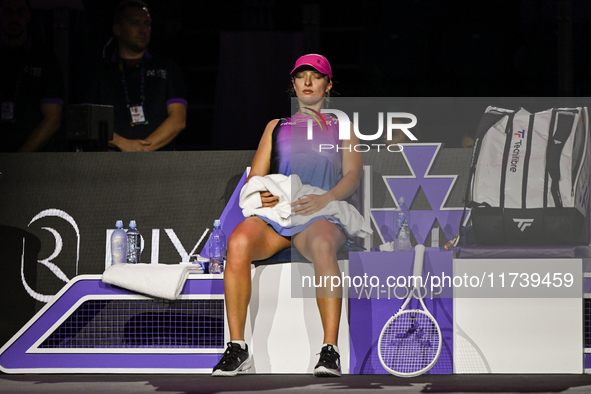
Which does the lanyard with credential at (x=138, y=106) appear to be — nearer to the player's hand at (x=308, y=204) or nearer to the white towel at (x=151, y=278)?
the white towel at (x=151, y=278)

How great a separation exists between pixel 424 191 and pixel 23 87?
94.4 inches

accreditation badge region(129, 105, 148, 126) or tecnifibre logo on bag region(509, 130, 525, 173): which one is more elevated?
accreditation badge region(129, 105, 148, 126)

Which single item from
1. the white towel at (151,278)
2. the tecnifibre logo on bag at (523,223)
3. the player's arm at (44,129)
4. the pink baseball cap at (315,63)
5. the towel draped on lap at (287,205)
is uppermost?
the pink baseball cap at (315,63)

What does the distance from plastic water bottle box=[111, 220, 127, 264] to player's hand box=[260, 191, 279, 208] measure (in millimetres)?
805

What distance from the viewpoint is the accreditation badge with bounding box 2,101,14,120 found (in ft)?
12.7

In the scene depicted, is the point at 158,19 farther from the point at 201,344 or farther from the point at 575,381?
the point at 575,381

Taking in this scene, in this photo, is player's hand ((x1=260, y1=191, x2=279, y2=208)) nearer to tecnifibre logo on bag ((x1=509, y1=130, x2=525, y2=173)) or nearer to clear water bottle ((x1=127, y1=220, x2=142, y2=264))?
clear water bottle ((x1=127, y1=220, x2=142, y2=264))

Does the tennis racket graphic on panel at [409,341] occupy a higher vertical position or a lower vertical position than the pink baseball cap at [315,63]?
lower

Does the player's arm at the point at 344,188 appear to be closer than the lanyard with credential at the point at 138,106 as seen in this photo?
Yes

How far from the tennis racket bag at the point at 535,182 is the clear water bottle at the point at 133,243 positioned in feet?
5.23

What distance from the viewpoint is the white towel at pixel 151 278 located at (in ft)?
8.98

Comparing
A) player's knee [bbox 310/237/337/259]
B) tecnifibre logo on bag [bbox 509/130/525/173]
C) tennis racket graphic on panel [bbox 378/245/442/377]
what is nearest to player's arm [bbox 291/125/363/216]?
player's knee [bbox 310/237/337/259]

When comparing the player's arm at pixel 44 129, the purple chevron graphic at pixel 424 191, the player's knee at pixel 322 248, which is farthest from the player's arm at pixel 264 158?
the player's arm at pixel 44 129

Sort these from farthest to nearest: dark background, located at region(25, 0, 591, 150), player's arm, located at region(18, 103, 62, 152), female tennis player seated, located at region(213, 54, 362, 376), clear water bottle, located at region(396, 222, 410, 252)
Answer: dark background, located at region(25, 0, 591, 150)
player's arm, located at region(18, 103, 62, 152)
clear water bottle, located at region(396, 222, 410, 252)
female tennis player seated, located at region(213, 54, 362, 376)
